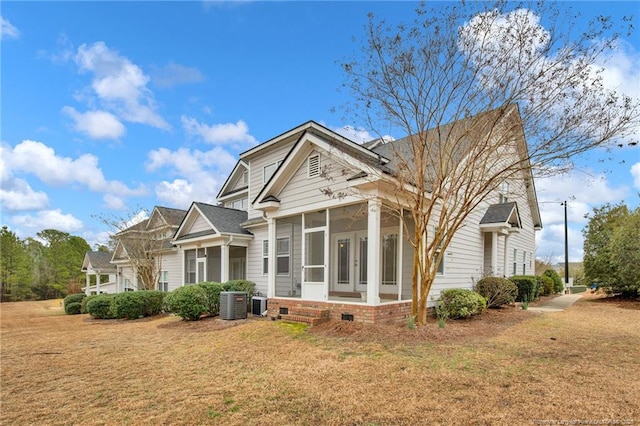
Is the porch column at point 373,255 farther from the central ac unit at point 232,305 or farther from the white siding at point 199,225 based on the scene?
the white siding at point 199,225

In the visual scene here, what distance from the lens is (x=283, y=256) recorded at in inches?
608

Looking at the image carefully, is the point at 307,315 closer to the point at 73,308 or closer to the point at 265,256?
the point at 265,256

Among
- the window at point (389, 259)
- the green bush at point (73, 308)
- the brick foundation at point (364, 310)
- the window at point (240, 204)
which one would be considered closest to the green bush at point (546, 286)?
the window at point (389, 259)

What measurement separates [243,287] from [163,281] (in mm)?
10095

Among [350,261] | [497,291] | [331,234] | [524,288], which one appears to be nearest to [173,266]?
[331,234]

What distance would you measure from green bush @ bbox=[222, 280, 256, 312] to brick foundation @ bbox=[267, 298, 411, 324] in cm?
432

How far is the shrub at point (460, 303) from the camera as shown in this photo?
11031mm

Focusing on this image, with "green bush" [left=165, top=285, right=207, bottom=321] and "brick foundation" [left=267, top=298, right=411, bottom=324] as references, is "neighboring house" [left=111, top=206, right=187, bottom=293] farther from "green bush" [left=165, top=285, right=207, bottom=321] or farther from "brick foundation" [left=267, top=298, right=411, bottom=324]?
"brick foundation" [left=267, top=298, right=411, bottom=324]

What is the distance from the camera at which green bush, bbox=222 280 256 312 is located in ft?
50.5

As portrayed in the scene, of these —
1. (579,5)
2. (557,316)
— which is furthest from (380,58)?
(557,316)

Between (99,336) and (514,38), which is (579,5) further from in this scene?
(99,336)

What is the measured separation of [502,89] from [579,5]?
2194 millimetres

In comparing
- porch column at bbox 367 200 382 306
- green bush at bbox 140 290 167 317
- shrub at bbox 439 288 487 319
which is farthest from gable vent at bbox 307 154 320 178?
green bush at bbox 140 290 167 317

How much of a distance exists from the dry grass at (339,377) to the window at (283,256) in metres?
5.01
